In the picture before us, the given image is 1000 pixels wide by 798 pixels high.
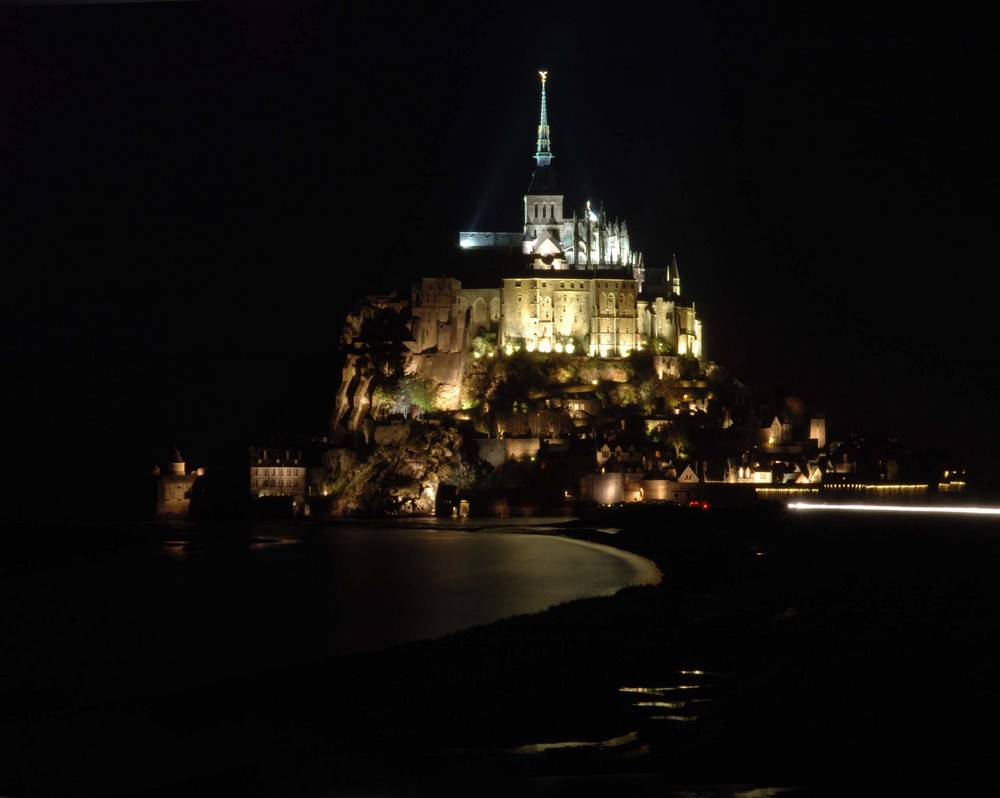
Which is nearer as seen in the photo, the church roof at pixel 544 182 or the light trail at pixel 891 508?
the light trail at pixel 891 508

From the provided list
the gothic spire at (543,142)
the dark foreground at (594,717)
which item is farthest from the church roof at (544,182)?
the dark foreground at (594,717)

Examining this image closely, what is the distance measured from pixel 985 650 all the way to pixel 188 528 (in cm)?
4698

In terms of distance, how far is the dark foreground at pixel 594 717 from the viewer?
769 cm

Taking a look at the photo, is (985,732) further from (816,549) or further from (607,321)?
(607,321)

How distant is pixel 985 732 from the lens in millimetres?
8336

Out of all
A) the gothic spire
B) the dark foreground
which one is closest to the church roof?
the gothic spire

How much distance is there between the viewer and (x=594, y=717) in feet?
31.9

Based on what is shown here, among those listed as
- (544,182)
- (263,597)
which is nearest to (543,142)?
(544,182)

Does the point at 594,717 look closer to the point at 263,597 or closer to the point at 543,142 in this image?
the point at 263,597

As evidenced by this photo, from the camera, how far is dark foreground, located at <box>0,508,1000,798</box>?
7691 mm

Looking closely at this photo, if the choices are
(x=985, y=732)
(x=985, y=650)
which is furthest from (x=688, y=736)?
(x=985, y=650)

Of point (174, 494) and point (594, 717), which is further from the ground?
point (174, 494)

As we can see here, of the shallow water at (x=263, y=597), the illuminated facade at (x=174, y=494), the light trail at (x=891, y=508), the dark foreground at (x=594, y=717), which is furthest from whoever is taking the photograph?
the illuminated facade at (x=174, y=494)

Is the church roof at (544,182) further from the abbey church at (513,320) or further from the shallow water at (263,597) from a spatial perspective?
the shallow water at (263,597)
